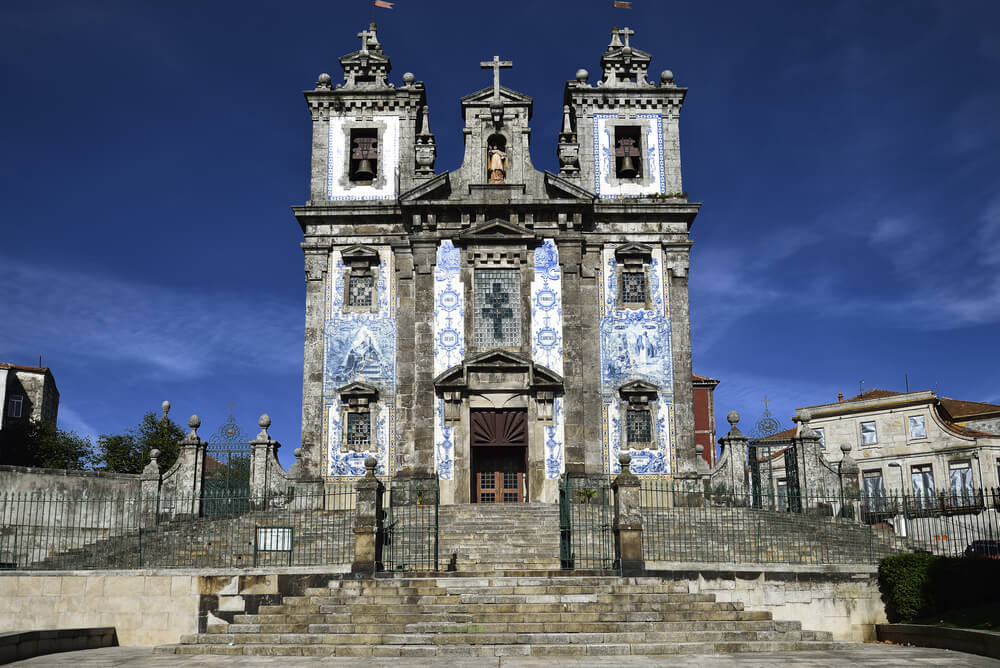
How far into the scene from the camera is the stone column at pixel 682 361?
26422 mm

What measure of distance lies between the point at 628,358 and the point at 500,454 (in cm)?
464

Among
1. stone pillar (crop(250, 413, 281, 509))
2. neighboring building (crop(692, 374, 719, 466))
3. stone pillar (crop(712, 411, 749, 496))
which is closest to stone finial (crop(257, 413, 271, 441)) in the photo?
stone pillar (crop(250, 413, 281, 509))

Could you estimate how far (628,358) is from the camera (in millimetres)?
27109

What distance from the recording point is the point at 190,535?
18.8 m

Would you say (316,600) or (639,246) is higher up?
(639,246)

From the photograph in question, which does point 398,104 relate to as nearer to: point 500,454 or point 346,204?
point 346,204

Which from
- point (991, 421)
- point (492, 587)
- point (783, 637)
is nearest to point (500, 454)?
point (492, 587)

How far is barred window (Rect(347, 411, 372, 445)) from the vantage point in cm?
2645

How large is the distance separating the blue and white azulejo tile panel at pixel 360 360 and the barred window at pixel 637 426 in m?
6.66

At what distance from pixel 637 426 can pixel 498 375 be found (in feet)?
13.9

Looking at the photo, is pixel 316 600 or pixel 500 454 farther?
pixel 500 454

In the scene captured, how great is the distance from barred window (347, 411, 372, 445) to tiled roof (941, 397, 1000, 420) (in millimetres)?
29424

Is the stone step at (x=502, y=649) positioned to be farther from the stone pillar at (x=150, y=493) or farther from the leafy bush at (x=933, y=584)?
the stone pillar at (x=150, y=493)

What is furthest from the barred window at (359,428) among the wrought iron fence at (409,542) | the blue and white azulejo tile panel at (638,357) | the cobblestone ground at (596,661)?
the cobblestone ground at (596,661)
